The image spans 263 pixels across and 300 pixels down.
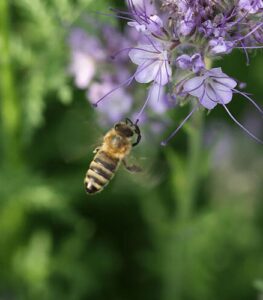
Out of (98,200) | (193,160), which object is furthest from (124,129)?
(98,200)

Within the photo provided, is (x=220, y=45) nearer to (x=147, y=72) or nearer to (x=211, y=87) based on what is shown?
(x=211, y=87)

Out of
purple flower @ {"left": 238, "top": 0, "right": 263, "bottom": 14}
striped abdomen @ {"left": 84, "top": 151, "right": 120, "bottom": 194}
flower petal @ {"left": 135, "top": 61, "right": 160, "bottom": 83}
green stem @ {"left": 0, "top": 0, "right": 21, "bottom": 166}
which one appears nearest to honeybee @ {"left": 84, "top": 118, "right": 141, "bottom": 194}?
striped abdomen @ {"left": 84, "top": 151, "right": 120, "bottom": 194}

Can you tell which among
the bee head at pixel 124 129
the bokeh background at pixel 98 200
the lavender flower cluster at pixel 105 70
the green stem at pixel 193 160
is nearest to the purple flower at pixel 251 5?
the green stem at pixel 193 160

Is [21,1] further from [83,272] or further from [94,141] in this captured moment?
[83,272]

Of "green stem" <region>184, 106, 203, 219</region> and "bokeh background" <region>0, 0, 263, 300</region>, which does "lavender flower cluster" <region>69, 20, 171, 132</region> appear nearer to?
"bokeh background" <region>0, 0, 263, 300</region>

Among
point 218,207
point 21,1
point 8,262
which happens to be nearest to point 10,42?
point 21,1

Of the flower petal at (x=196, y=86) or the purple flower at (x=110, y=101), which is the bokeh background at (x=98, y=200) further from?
the flower petal at (x=196, y=86)
